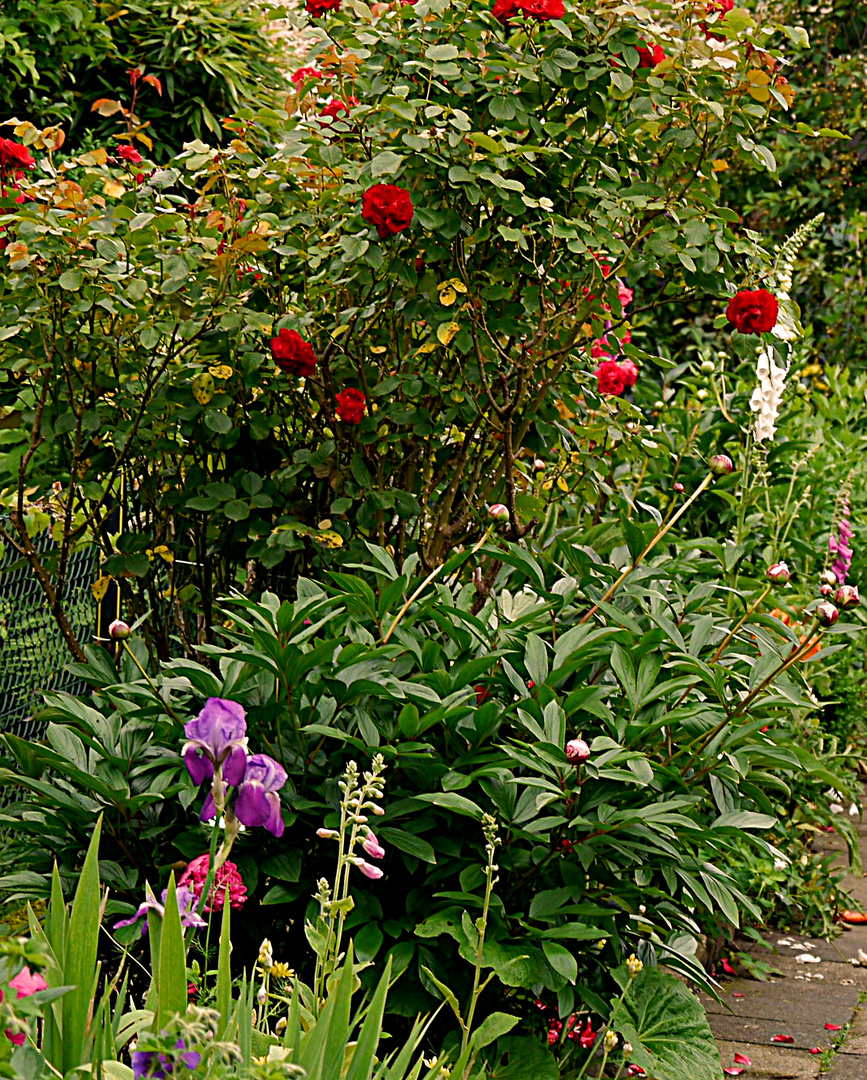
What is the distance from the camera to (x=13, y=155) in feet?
8.57

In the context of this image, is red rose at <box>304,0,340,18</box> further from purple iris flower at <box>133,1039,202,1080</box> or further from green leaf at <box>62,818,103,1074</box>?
purple iris flower at <box>133,1039,202,1080</box>

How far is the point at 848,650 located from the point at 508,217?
2283 millimetres

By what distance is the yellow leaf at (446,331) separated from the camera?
2.65 meters

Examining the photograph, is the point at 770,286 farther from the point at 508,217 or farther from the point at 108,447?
the point at 108,447

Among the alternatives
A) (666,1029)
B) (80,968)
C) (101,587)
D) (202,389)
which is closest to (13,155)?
(202,389)

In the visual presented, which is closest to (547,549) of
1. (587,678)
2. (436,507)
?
(436,507)

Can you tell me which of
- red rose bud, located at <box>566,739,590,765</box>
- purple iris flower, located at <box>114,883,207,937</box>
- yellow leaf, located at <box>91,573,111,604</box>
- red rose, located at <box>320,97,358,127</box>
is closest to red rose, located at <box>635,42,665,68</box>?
red rose, located at <box>320,97,358,127</box>

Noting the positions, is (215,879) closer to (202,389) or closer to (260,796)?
(260,796)

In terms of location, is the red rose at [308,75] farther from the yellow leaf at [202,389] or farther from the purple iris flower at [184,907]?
the purple iris flower at [184,907]

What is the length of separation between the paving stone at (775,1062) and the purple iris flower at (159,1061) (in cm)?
184

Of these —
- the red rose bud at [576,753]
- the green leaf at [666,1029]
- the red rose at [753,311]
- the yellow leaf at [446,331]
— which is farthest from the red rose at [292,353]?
the green leaf at [666,1029]

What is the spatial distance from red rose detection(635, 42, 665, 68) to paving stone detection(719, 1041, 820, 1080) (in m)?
2.19

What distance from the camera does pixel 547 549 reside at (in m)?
2.94

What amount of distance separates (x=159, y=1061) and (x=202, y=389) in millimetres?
1863
